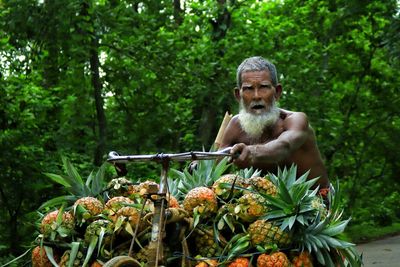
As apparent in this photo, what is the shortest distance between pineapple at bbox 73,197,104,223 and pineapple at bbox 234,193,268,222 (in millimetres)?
728

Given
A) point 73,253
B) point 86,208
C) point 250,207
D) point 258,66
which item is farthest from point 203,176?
point 258,66

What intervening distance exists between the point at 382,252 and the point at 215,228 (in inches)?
428

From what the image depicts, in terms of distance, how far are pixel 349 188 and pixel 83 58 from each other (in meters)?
11.3

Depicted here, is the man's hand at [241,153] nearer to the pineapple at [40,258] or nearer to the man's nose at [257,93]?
the pineapple at [40,258]

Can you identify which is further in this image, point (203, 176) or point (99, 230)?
point (203, 176)

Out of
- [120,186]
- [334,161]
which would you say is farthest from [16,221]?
[334,161]

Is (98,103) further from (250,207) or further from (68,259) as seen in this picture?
(250,207)

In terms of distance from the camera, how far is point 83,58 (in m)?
12.8

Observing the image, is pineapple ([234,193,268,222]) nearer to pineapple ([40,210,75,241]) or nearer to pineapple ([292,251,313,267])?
pineapple ([292,251,313,267])

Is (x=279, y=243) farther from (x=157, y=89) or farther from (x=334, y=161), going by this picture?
(x=334, y=161)

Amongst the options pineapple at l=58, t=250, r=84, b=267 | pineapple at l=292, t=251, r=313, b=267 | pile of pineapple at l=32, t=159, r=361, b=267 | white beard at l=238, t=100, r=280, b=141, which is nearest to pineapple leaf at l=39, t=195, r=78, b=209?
pile of pineapple at l=32, t=159, r=361, b=267

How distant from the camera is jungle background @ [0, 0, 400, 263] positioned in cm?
1131

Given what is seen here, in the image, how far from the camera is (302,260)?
391 cm

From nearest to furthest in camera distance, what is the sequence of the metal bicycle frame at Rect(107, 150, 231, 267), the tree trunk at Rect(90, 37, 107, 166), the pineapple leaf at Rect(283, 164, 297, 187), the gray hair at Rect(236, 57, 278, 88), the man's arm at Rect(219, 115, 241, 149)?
the metal bicycle frame at Rect(107, 150, 231, 267)
the pineapple leaf at Rect(283, 164, 297, 187)
the gray hair at Rect(236, 57, 278, 88)
the man's arm at Rect(219, 115, 241, 149)
the tree trunk at Rect(90, 37, 107, 166)
